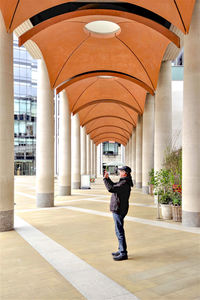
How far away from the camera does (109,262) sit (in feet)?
17.5

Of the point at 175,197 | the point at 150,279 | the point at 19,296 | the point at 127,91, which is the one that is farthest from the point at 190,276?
the point at 127,91

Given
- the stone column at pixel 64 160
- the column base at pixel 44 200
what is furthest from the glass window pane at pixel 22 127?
the column base at pixel 44 200

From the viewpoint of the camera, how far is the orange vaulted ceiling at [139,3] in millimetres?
8734

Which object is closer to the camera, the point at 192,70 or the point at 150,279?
the point at 150,279

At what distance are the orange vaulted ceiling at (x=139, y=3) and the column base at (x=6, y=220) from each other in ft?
17.7

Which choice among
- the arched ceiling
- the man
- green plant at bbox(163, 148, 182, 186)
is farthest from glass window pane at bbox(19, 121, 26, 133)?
the man

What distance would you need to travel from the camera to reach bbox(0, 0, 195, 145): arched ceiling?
33.2 ft

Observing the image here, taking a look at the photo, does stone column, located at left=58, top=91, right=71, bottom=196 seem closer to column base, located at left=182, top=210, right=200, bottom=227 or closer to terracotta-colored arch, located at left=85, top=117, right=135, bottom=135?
column base, located at left=182, top=210, right=200, bottom=227

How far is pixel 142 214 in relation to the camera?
36.5 feet

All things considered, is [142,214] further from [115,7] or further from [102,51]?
[102,51]

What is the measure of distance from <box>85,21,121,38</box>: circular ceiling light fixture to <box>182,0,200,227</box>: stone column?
271 inches

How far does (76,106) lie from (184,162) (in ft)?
59.2

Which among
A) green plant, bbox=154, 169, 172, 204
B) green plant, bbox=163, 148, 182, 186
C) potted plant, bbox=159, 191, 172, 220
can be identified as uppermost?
green plant, bbox=163, 148, 182, 186

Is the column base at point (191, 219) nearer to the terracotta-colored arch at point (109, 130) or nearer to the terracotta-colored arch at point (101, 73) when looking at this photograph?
the terracotta-colored arch at point (101, 73)
